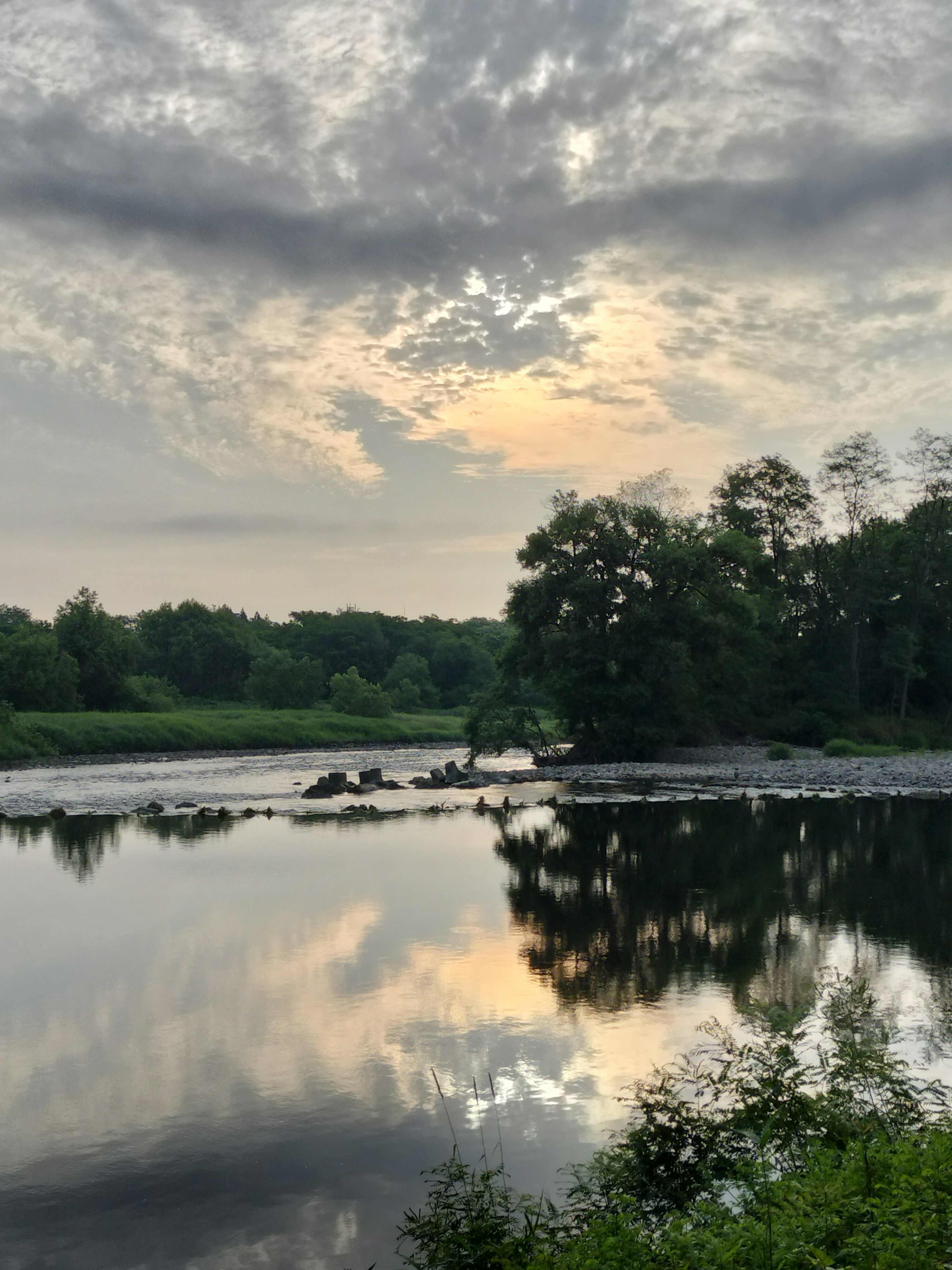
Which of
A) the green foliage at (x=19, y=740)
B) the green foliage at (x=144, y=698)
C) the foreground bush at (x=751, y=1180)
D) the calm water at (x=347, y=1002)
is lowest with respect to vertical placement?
the calm water at (x=347, y=1002)

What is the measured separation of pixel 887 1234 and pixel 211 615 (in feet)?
467

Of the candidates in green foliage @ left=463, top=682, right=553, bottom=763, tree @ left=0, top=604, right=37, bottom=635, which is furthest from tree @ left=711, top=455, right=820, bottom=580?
tree @ left=0, top=604, right=37, bottom=635

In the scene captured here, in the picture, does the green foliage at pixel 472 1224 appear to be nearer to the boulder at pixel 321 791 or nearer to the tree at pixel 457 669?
the boulder at pixel 321 791

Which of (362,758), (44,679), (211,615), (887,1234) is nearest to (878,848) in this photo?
(887,1234)

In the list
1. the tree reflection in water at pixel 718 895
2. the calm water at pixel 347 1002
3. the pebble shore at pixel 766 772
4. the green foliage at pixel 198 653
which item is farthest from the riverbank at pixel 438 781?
the green foliage at pixel 198 653

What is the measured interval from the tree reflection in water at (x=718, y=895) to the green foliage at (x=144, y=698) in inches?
2472

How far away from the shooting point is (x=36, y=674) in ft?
263

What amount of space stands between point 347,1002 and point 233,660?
12687 centimetres

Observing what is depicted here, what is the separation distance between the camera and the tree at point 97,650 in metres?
89.4

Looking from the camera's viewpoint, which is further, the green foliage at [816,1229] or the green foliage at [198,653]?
the green foliage at [198,653]

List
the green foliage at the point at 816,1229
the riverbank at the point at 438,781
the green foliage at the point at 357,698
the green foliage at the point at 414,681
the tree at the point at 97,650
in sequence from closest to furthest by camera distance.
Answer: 1. the green foliage at the point at 816,1229
2. the riverbank at the point at 438,781
3. the tree at the point at 97,650
4. the green foliage at the point at 357,698
5. the green foliage at the point at 414,681

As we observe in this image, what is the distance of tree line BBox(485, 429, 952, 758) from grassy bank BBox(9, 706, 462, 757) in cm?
2637

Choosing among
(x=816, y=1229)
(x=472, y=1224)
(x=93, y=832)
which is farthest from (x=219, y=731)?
(x=816, y=1229)

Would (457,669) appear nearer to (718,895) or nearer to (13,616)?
(13,616)
